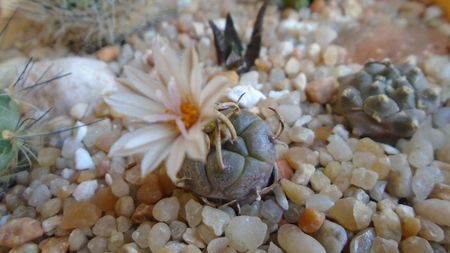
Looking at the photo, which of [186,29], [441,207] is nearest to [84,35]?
[186,29]

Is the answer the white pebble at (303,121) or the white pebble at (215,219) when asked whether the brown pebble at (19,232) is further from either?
the white pebble at (303,121)

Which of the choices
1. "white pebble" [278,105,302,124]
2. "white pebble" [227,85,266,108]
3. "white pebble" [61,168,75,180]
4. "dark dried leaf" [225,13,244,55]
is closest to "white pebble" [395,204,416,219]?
"white pebble" [278,105,302,124]

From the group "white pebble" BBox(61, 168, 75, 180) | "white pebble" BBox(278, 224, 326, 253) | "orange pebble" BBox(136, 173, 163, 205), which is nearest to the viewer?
"white pebble" BBox(278, 224, 326, 253)

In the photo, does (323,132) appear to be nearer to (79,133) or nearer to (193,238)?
(193,238)

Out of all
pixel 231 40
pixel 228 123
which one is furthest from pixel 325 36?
pixel 228 123

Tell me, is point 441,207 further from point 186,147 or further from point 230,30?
point 230,30

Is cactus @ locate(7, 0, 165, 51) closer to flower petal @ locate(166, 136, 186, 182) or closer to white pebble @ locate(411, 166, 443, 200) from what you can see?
flower petal @ locate(166, 136, 186, 182)
